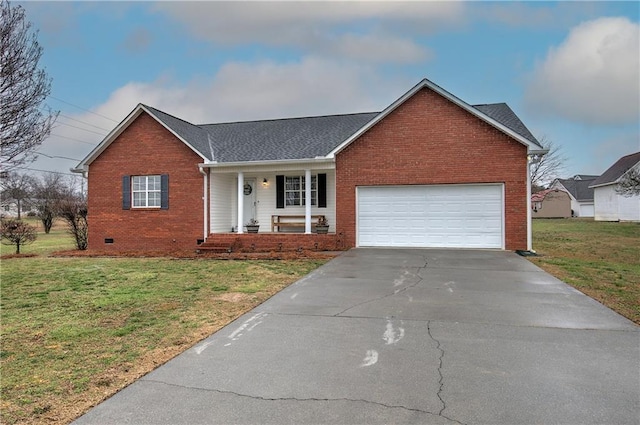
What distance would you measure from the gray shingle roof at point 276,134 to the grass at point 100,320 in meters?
6.20

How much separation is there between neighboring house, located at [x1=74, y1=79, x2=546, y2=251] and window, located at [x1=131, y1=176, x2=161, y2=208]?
0.17 feet

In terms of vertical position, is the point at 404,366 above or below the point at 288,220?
below

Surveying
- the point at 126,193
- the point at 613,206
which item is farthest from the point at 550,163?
the point at 126,193

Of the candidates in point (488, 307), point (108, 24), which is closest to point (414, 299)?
point (488, 307)

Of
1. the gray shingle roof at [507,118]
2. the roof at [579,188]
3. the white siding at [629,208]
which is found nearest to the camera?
the gray shingle roof at [507,118]

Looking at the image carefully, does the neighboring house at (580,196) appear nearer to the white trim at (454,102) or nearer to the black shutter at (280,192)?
the white trim at (454,102)

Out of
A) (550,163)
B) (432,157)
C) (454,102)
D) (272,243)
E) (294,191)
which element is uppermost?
(550,163)

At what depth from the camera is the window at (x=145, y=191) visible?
16.7 m

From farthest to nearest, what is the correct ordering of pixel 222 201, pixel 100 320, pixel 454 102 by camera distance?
pixel 222 201 < pixel 454 102 < pixel 100 320

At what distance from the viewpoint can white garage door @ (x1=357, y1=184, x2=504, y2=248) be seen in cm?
1391

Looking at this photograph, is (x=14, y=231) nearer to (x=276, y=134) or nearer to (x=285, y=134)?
(x=276, y=134)

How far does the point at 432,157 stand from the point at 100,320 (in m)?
11.6

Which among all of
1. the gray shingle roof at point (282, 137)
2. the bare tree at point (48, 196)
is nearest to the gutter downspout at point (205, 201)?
the gray shingle roof at point (282, 137)

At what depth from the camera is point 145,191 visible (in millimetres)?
16797
